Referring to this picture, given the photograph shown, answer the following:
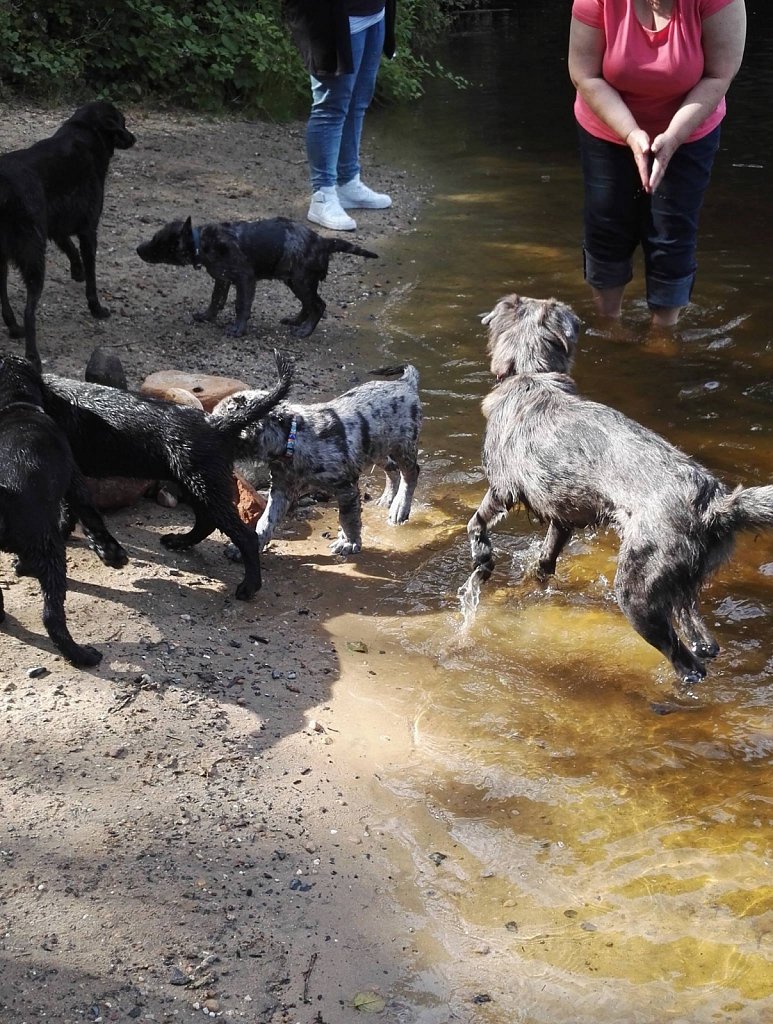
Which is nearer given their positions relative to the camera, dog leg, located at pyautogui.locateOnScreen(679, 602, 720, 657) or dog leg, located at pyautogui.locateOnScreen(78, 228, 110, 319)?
dog leg, located at pyautogui.locateOnScreen(679, 602, 720, 657)

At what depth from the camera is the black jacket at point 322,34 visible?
9.05m

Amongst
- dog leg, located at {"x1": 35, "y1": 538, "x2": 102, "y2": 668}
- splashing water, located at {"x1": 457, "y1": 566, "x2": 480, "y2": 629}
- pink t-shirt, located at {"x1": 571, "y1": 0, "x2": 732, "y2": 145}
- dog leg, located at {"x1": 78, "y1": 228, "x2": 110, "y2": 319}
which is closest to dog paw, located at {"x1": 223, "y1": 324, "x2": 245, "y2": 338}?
dog leg, located at {"x1": 78, "y1": 228, "x2": 110, "y2": 319}

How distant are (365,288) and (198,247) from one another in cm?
174

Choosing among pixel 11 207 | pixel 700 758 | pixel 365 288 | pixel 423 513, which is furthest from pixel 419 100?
pixel 700 758

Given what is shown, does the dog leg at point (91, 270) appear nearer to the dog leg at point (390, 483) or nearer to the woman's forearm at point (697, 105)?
the dog leg at point (390, 483)

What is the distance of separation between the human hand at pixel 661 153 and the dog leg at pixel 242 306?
10.3 feet

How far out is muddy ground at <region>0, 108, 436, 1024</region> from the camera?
10.9ft

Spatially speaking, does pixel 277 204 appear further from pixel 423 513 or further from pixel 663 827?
pixel 663 827

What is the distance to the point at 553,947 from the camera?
3.55m

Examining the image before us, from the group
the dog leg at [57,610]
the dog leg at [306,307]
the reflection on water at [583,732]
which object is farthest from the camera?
the dog leg at [306,307]

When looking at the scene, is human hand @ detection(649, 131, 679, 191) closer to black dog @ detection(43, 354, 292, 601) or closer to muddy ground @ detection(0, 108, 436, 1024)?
black dog @ detection(43, 354, 292, 601)

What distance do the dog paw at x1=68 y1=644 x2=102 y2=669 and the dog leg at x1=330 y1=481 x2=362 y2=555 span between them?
166 cm

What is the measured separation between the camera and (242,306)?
8.32 m

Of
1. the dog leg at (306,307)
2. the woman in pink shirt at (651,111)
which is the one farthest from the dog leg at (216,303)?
the woman in pink shirt at (651,111)
